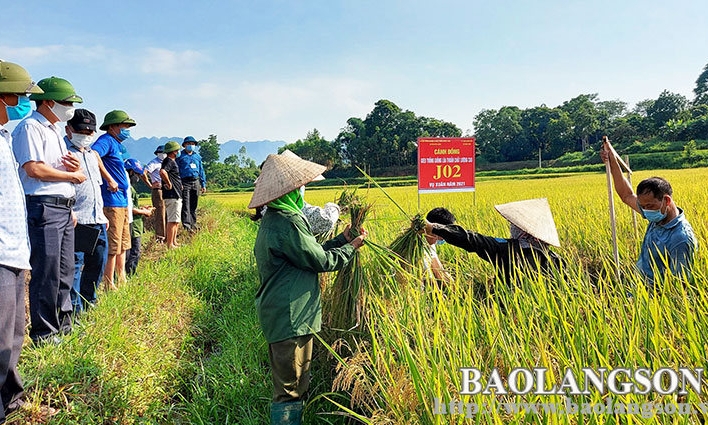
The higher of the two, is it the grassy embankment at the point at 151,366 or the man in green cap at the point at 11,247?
the man in green cap at the point at 11,247

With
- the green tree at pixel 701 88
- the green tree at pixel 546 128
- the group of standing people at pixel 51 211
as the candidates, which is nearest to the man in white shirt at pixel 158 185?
the group of standing people at pixel 51 211

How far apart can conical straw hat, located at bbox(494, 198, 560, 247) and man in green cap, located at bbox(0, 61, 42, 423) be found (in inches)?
102

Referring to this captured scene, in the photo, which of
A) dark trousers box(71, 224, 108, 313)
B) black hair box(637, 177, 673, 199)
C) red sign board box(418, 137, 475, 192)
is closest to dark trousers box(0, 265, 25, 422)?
dark trousers box(71, 224, 108, 313)

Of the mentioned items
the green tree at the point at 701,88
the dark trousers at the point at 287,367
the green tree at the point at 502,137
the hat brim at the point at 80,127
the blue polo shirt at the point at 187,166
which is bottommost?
the dark trousers at the point at 287,367

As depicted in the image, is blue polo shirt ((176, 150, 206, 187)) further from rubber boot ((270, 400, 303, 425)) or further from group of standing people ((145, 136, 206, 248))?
rubber boot ((270, 400, 303, 425))

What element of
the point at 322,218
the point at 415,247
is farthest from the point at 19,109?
the point at 415,247

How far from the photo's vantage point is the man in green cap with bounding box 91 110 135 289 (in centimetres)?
400

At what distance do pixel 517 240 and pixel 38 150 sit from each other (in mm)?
Result: 3044

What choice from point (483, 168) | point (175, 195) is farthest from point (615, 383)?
point (483, 168)

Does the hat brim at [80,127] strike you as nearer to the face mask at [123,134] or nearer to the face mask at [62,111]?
the face mask at [62,111]

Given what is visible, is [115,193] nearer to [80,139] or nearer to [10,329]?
[80,139]

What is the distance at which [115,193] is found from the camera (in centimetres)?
407

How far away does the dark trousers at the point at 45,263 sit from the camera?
254 cm

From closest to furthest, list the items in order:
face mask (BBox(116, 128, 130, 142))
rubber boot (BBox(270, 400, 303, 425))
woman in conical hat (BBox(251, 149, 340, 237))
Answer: rubber boot (BBox(270, 400, 303, 425)), woman in conical hat (BBox(251, 149, 340, 237)), face mask (BBox(116, 128, 130, 142))
